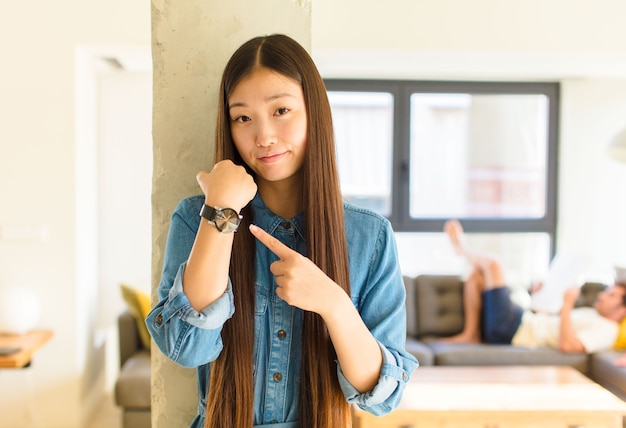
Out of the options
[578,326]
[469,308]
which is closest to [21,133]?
[469,308]

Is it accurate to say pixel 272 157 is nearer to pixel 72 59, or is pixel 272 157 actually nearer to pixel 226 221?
pixel 226 221

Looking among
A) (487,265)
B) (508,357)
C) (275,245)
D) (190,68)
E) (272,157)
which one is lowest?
(508,357)

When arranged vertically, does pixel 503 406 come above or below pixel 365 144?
below

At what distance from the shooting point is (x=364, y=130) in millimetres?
5207

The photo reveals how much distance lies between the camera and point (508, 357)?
12.9 ft

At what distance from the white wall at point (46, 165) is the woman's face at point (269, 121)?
110 inches

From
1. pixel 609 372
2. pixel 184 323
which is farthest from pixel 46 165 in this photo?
pixel 609 372

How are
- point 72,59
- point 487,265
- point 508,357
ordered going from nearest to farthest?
point 72,59 → point 508,357 → point 487,265

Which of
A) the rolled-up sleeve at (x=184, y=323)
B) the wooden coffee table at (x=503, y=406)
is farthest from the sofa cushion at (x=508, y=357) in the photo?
the rolled-up sleeve at (x=184, y=323)

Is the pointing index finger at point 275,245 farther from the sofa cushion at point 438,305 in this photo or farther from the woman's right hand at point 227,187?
the sofa cushion at point 438,305

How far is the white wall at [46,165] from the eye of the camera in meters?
3.63

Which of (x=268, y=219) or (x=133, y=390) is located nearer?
(x=268, y=219)

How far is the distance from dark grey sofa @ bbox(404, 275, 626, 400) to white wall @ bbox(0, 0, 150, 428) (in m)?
2.09

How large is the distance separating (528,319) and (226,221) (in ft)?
11.9
